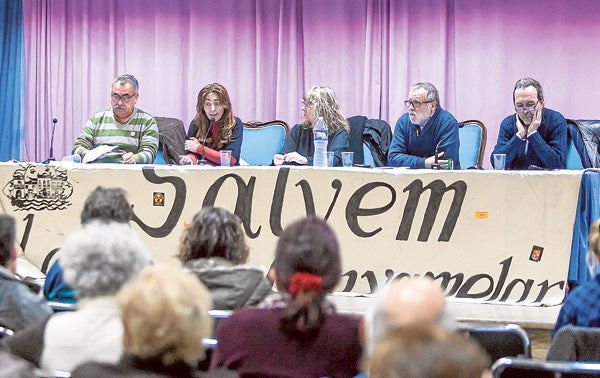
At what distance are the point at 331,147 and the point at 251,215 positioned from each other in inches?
39.5

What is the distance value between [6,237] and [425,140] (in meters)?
3.06

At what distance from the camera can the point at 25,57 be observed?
6953 mm

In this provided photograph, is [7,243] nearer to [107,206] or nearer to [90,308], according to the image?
[107,206]

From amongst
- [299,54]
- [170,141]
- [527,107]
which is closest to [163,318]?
[527,107]

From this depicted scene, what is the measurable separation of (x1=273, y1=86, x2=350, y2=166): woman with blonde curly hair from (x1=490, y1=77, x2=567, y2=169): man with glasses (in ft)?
2.89

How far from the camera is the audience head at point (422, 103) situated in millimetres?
5027

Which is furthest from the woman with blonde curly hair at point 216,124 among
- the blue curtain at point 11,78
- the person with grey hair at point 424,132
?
the blue curtain at point 11,78

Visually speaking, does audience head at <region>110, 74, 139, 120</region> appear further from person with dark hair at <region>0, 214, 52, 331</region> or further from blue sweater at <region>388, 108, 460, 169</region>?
person with dark hair at <region>0, 214, 52, 331</region>

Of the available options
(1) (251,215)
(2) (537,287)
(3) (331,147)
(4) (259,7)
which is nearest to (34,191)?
(1) (251,215)

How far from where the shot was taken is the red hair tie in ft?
6.26

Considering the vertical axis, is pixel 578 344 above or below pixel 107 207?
below

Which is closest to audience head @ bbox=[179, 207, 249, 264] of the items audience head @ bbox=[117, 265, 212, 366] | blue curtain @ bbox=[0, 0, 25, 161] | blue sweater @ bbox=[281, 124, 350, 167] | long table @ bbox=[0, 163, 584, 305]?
audience head @ bbox=[117, 265, 212, 366]

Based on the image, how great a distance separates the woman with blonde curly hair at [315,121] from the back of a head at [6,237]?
9.09ft

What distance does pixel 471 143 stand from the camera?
556 cm
